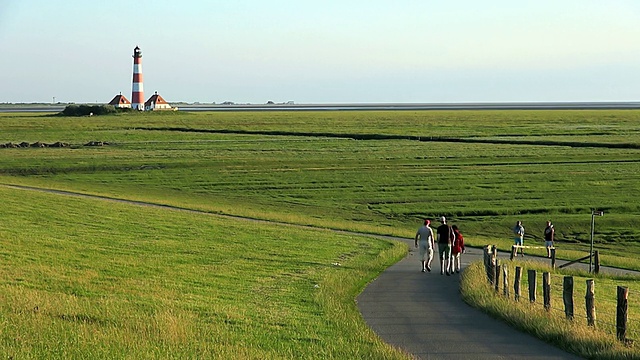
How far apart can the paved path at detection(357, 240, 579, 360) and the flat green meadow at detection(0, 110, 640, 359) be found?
0.66 meters

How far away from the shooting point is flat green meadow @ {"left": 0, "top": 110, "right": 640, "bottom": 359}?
15648mm

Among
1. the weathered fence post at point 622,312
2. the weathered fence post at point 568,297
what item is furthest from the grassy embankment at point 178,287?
the weathered fence post at point 622,312

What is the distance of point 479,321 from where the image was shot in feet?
59.7

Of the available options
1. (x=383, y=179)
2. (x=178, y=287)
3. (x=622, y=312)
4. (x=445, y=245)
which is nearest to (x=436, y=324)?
(x=622, y=312)

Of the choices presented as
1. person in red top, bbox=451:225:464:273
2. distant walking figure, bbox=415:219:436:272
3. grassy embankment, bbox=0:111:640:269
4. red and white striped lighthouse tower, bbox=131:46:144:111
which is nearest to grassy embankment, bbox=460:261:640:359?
person in red top, bbox=451:225:464:273

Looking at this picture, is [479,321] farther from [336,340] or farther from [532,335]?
[336,340]

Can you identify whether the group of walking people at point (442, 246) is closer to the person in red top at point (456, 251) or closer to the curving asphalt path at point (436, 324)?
the person in red top at point (456, 251)

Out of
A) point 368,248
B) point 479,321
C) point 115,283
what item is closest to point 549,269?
point 368,248

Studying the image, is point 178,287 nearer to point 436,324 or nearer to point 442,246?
point 436,324

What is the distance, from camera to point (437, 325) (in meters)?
17.7

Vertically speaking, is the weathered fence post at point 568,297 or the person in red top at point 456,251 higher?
the weathered fence post at point 568,297

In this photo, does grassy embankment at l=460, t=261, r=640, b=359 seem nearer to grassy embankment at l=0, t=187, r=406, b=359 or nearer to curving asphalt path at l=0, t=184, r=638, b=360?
curving asphalt path at l=0, t=184, r=638, b=360

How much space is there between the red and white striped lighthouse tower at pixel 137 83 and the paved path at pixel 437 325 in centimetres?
15289

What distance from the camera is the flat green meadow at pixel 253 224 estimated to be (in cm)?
1565
